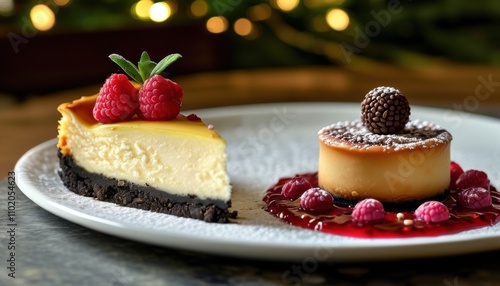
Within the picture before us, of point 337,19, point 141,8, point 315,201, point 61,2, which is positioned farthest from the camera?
point 337,19

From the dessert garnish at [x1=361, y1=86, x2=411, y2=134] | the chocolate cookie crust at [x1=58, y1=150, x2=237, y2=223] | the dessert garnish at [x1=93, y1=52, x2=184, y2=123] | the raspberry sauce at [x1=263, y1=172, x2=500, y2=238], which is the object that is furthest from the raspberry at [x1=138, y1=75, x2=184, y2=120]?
the dessert garnish at [x1=361, y1=86, x2=411, y2=134]

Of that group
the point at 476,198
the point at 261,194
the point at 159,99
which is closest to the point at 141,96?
the point at 159,99

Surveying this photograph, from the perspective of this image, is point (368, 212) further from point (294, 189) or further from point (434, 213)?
point (294, 189)

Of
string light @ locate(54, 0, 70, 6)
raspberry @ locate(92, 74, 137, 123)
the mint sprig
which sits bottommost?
raspberry @ locate(92, 74, 137, 123)

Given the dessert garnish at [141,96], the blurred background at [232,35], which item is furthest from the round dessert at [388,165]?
the blurred background at [232,35]

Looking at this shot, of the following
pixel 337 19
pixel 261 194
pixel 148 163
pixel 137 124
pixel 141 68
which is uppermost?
pixel 337 19

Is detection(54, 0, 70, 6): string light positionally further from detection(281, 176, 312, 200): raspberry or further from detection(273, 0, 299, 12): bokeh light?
detection(281, 176, 312, 200): raspberry

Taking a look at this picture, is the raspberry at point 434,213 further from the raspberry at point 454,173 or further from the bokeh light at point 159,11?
the bokeh light at point 159,11
